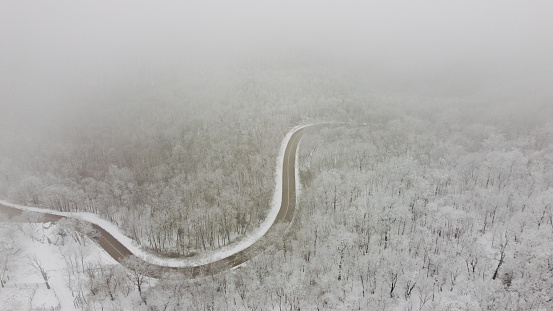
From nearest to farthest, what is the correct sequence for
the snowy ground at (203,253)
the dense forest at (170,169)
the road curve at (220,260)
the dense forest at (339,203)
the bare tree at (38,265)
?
the dense forest at (339,203)
the bare tree at (38,265)
the road curve at (220,260)
the snowy ground at (203,253)
the dense forest at (170,169)

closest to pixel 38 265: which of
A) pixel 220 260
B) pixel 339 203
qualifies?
pixel 220 260

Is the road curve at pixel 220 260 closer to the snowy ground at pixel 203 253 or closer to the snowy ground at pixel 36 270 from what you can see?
the snowy ground at pixel 203 253

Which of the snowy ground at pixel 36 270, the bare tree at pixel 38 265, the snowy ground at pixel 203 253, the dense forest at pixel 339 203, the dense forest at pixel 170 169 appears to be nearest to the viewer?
the dense forest at pixel 339 203

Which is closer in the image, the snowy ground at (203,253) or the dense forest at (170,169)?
the snowy ground at (203,253)

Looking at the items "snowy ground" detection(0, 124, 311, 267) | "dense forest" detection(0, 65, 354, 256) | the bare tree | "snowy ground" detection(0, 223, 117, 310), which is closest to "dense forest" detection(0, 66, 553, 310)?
"dense forest" detection(0, 65, 354, 256)

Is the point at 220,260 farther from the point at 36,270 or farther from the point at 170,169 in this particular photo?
the point at 170,169

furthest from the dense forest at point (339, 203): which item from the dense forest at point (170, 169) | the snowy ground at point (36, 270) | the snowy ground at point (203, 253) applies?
the snowy ground at point (36, 270)

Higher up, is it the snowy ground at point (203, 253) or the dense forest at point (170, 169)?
the dense forest at point (170, 169)
